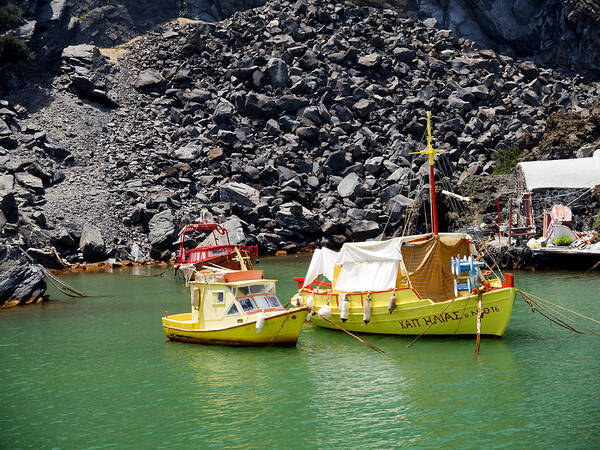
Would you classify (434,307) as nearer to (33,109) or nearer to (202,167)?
(202,167)

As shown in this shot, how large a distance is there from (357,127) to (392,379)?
66622 mm

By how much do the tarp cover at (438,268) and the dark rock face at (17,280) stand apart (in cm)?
2852

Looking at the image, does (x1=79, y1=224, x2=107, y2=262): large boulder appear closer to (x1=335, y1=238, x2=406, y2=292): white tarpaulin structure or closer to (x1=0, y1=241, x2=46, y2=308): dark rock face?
(x1=0, y1=241, x2=46, y2=308): dark rock face

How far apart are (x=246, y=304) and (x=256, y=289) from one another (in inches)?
36.0

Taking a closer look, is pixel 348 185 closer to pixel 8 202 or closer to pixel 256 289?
pixel 8 202

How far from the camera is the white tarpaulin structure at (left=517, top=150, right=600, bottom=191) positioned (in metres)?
58.9

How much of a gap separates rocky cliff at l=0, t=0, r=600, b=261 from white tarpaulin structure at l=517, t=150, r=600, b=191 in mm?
8210

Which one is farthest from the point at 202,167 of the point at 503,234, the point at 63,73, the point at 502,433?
the point at 502,433

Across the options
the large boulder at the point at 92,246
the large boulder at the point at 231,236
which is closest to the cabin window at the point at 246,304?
the large boulder at the point at 231,236

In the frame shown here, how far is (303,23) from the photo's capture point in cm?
10450

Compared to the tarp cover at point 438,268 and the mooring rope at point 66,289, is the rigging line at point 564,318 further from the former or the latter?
the mooring rope at point 66,289

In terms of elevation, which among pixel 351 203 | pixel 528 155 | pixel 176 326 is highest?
pixel 528 155

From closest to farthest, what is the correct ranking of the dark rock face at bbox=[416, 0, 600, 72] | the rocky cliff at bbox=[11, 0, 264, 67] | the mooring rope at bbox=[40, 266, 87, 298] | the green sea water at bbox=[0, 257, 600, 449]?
the green sea water at bbox=[0, 257, 600, 449] → the mooring rope at bbox=[40, 266, 87, 298] → the rocky cliff at bbox=[11, 0, 264, 67] → the dark rock face at bbox=[416, 0, 600, 72]

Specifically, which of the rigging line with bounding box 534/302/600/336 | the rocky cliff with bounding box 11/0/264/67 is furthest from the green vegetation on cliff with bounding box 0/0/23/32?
the rigging line with bounding box 534/302/600/336
